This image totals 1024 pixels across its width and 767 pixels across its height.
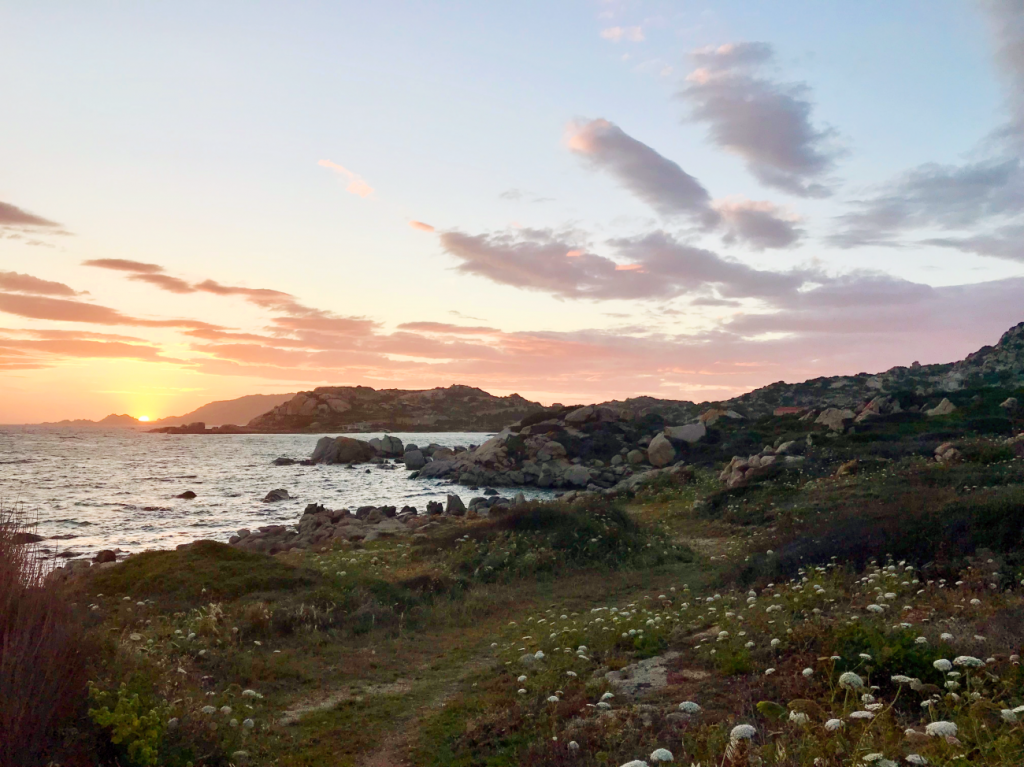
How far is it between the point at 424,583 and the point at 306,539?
13905 millimetres

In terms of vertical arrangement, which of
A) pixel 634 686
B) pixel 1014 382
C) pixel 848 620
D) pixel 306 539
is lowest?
pixel 306 539

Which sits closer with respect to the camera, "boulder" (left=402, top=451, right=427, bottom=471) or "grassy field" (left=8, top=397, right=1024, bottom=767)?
"grassy field" (left=8, top=397, right=1024, bottom=767)

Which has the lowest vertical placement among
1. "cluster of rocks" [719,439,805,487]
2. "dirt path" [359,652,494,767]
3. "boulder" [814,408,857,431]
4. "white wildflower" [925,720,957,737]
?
"dirt path" [359,652,494,767]

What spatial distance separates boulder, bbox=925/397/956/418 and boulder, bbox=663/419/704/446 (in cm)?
1767

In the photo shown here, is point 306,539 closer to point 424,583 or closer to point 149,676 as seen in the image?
point 424,583

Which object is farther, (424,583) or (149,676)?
(424,583)

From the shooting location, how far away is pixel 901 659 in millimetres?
6520

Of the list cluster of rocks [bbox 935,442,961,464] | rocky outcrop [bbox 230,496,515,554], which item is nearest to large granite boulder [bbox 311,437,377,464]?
rocky outcrop [bbox 230,496,515,554]

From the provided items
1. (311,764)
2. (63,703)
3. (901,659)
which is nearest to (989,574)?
(901,659)

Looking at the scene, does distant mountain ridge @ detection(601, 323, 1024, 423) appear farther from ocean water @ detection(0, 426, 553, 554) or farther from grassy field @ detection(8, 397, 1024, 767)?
grassy field @ detection(8, 397, 1024, 767)

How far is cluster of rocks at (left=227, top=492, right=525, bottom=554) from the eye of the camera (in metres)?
28.0

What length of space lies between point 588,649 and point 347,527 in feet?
74.0

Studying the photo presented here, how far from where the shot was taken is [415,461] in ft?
242

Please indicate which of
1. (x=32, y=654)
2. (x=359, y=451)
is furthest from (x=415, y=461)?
(x=32, y=654)
